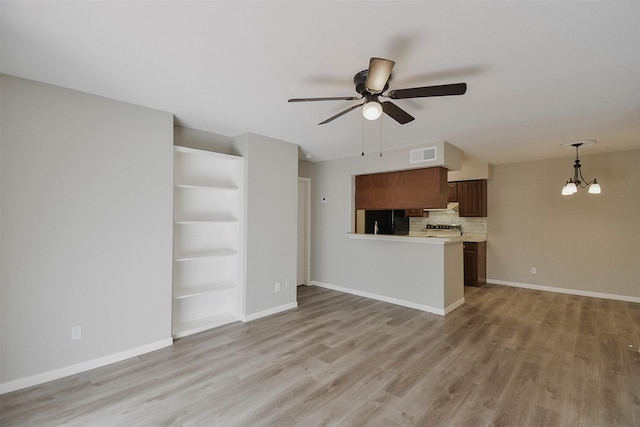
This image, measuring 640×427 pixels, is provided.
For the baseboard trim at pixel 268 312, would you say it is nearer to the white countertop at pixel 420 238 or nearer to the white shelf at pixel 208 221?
the white shelf at pixel 208 221

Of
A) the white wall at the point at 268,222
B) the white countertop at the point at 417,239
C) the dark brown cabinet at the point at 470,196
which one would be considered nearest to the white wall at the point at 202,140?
the white wall at the point at 268,222

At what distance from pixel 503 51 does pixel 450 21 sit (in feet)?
1.93

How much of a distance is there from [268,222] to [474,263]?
4.42 meters

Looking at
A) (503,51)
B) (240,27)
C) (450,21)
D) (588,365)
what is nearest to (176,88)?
(240,27)

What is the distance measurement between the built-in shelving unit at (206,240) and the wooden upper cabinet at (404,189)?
2.37 meters

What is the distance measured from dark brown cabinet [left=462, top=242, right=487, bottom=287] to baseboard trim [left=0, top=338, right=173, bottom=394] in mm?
5565

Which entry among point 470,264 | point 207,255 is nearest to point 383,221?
point 470,264

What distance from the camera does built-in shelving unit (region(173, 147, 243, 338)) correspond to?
360 cm

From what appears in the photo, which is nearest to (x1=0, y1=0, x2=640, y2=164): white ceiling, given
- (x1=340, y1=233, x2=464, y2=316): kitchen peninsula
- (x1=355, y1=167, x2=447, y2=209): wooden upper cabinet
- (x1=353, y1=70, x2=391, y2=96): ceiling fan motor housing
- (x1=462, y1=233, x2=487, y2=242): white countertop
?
(x1=353, y1=70, x2=391, y2=96): ceiling fan motor housing

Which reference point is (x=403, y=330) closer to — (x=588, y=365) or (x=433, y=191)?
(x=588, y=365)

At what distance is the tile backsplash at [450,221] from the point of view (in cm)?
630

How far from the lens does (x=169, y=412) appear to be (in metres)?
2.08

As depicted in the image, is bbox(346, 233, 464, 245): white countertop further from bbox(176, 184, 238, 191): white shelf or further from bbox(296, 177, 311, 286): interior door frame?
bbox(176, 184, 238, 191): white shelf

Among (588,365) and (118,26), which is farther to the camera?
(588,365)
